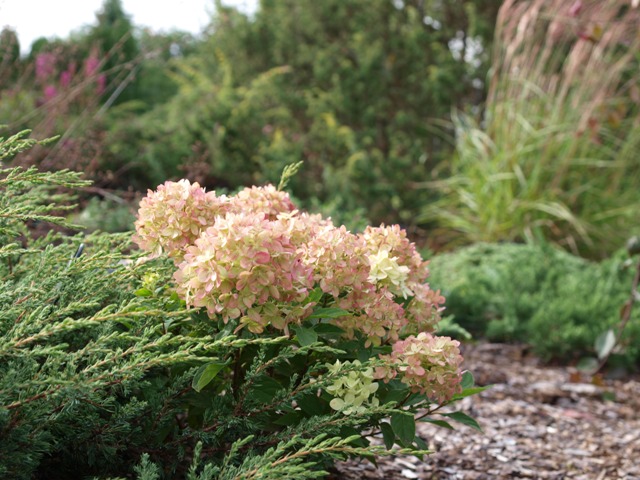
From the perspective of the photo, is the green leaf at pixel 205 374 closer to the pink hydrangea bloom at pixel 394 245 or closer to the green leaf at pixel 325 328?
the green leaf at pixel 325 328

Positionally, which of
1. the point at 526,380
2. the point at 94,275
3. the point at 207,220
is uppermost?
the point at 207,220

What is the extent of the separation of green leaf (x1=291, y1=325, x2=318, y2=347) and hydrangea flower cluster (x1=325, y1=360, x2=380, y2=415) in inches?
3.4

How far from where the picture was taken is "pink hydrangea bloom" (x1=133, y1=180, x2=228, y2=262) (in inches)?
54.7

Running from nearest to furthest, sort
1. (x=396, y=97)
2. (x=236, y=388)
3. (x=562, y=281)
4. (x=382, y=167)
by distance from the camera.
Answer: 1. (x=236, y=388)
2. (x=562, y=281)
3. (x=382, y=167)
4. (x=396, y=97)

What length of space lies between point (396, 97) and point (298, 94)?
103 centimetres

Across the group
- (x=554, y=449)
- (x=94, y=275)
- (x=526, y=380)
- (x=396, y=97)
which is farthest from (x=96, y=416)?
(x=396, y=97)

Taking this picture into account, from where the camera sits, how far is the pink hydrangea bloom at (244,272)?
1183mm

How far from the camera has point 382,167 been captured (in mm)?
5980

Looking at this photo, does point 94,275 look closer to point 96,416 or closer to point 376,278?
point 96,416

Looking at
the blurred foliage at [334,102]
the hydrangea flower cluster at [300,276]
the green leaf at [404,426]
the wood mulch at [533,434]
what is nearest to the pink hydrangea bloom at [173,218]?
the hydrangea flower cluster at [300,276]

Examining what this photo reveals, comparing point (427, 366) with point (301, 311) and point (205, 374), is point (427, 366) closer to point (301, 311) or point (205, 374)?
point (301, 311)

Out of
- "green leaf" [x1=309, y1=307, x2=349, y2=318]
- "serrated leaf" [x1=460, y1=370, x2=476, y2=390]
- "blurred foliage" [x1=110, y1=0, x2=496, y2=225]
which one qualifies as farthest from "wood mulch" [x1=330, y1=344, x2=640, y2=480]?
"blurred foliage" [x1=110, y1=0, x2=496, y2=225]

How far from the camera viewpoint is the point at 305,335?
1.24 metres

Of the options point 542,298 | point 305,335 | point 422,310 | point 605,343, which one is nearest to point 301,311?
point 305,335
